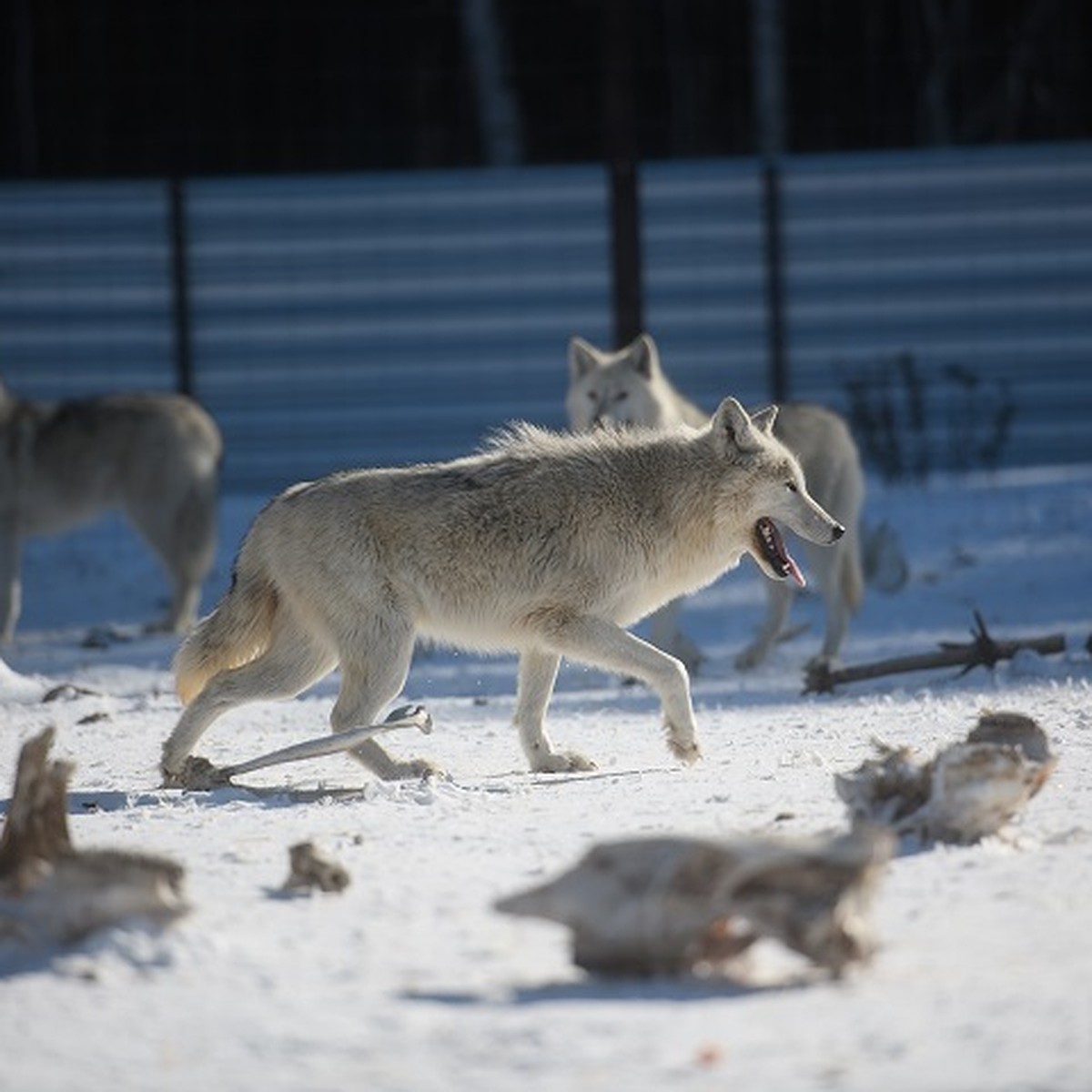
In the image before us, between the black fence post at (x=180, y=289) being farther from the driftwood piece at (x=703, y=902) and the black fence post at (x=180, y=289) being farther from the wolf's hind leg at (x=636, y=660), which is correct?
the driftwood piece at (x=703, y=902)

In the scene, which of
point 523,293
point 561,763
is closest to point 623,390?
point 523,293

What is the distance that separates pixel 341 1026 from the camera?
3959 mm

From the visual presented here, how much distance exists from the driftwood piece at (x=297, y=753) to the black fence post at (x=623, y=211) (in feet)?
28.8

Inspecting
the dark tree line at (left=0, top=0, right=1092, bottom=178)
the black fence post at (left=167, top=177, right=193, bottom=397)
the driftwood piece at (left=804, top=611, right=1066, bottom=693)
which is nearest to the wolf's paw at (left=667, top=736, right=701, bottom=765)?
the driftwood piece at (left=804, top=611, right=1066, bottom=693)

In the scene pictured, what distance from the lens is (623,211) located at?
15.3m

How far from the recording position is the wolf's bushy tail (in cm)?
690

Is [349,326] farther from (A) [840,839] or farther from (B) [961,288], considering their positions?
(A) [840,839]

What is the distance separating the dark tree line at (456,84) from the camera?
58.2 feet

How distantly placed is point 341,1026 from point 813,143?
14.7 meters

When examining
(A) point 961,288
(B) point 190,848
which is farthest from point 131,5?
(B) point 190,848

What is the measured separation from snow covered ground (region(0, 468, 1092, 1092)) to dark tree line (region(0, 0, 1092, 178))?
9.36 meters

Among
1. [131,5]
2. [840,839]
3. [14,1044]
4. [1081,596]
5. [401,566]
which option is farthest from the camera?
[131,5]

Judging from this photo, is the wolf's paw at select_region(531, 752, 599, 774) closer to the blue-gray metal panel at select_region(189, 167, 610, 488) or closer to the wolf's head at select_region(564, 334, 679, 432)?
the wolf's head at select_region(564, 334, 679, 432)

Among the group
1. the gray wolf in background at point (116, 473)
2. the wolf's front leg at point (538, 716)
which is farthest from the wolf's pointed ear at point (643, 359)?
the wolf's front leg at point (538, 716)
